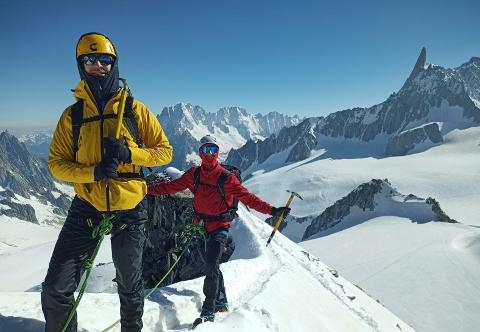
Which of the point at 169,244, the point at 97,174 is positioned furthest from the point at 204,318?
the point at 169,244

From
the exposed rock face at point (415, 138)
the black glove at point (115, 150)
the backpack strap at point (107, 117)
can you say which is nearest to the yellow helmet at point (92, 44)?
the backpack strap at point (107, 117)

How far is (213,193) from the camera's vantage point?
7816 mm

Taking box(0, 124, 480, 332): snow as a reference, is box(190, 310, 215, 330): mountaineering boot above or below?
above

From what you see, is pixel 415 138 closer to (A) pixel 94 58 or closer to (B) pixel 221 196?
(B) pixel 221 196

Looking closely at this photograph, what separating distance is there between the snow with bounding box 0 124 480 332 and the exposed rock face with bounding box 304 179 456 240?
39 cm

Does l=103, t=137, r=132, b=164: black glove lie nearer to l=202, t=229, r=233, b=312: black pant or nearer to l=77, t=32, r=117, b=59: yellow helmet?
l=77, t=32, r=117, b=59: yellow helmet

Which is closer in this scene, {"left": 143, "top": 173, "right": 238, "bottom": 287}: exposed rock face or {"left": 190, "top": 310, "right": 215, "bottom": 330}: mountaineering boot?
{"left": 190, "top": 310, "right": 215, "bottom": 330}: mountaineering boot

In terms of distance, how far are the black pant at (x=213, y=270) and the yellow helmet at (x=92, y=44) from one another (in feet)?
14.1

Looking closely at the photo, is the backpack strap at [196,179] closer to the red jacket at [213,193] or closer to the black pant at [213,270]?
the red jacket at [213,193]

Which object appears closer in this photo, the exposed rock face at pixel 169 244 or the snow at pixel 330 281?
the snow at pixel 330 281

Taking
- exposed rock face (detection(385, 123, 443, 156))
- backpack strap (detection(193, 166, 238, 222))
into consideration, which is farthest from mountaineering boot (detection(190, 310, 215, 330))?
exposed rock face (detection(385, 123, 443, 156))

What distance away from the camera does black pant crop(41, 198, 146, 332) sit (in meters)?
4.86

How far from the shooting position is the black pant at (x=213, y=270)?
7.42 meters

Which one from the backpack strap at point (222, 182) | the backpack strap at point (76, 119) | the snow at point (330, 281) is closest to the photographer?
the backpack strap at point (76, 119)
